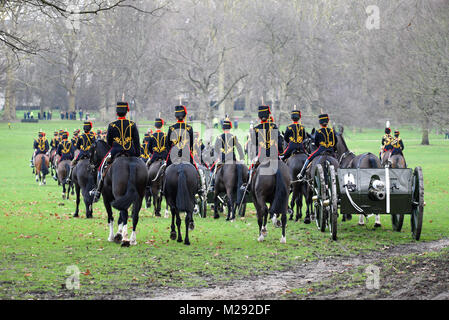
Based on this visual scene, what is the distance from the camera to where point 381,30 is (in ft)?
178

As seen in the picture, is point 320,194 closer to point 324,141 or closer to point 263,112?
point 324,141

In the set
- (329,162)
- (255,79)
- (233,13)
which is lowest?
(329,162)

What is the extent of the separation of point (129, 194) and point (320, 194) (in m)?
4.26

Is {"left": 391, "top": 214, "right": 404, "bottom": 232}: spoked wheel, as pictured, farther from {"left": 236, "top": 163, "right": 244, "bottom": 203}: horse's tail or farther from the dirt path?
{"left": 236, "top": 163, "right": 244, "bottom": 203}: horse's tail

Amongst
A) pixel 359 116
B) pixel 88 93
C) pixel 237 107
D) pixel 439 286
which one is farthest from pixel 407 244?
pixel 237 107

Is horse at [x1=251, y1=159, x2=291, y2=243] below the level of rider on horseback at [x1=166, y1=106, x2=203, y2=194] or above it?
below

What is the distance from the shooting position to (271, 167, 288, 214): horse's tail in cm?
1237

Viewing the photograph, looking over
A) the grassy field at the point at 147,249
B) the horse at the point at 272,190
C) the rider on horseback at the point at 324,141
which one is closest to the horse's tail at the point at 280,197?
the horse at the point at 272,190

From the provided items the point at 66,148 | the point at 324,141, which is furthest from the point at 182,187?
the point at 66,148

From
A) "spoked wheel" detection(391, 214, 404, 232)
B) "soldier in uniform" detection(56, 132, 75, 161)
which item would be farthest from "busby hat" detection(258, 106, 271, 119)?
"soldier in uniform" detection(56, 132, 75, 161)

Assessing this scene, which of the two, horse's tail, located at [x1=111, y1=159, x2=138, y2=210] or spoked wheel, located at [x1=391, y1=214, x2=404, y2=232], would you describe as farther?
spoked wheel, located at [x1=391, y1=214, x2=404, y2=232]

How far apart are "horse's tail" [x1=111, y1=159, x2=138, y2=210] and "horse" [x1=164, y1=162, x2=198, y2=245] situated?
75cm

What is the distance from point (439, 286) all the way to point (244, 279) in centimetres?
270
